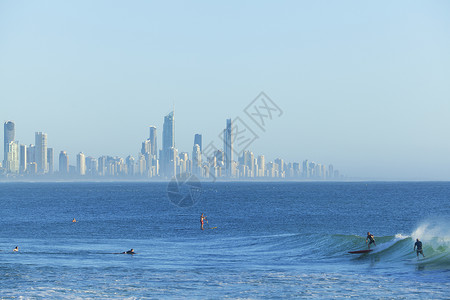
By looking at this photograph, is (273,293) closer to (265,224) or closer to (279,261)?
(279,261)

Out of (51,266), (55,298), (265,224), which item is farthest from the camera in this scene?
(265,224)

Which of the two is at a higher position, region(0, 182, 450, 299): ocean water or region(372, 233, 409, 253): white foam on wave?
region(372, 233, 409, 253): white foam on wave

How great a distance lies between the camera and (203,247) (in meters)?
69.1

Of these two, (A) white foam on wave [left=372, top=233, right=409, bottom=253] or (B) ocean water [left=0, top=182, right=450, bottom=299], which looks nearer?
(B) ocean water [left=0, top=182, right=450, bottom=299]

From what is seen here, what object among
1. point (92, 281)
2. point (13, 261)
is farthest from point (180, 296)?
point (13, 261)

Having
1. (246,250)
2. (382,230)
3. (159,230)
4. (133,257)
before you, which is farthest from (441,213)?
(133,257)

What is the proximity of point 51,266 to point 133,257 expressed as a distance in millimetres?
9035

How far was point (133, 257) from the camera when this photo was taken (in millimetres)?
57656

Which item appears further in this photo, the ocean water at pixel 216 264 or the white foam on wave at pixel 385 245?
the white foam on wave at pixel 385 245

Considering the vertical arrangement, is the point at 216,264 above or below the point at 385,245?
below

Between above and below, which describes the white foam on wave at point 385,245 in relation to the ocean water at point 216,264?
above

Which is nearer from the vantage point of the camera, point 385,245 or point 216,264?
point 216,264

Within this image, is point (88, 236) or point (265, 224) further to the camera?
point (265, 224)

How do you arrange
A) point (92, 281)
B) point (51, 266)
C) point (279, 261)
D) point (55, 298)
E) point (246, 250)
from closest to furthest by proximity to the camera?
point (55, 298) → point (92, 281) → point (51, 266) → point (279, 261) → point (246, 250)
